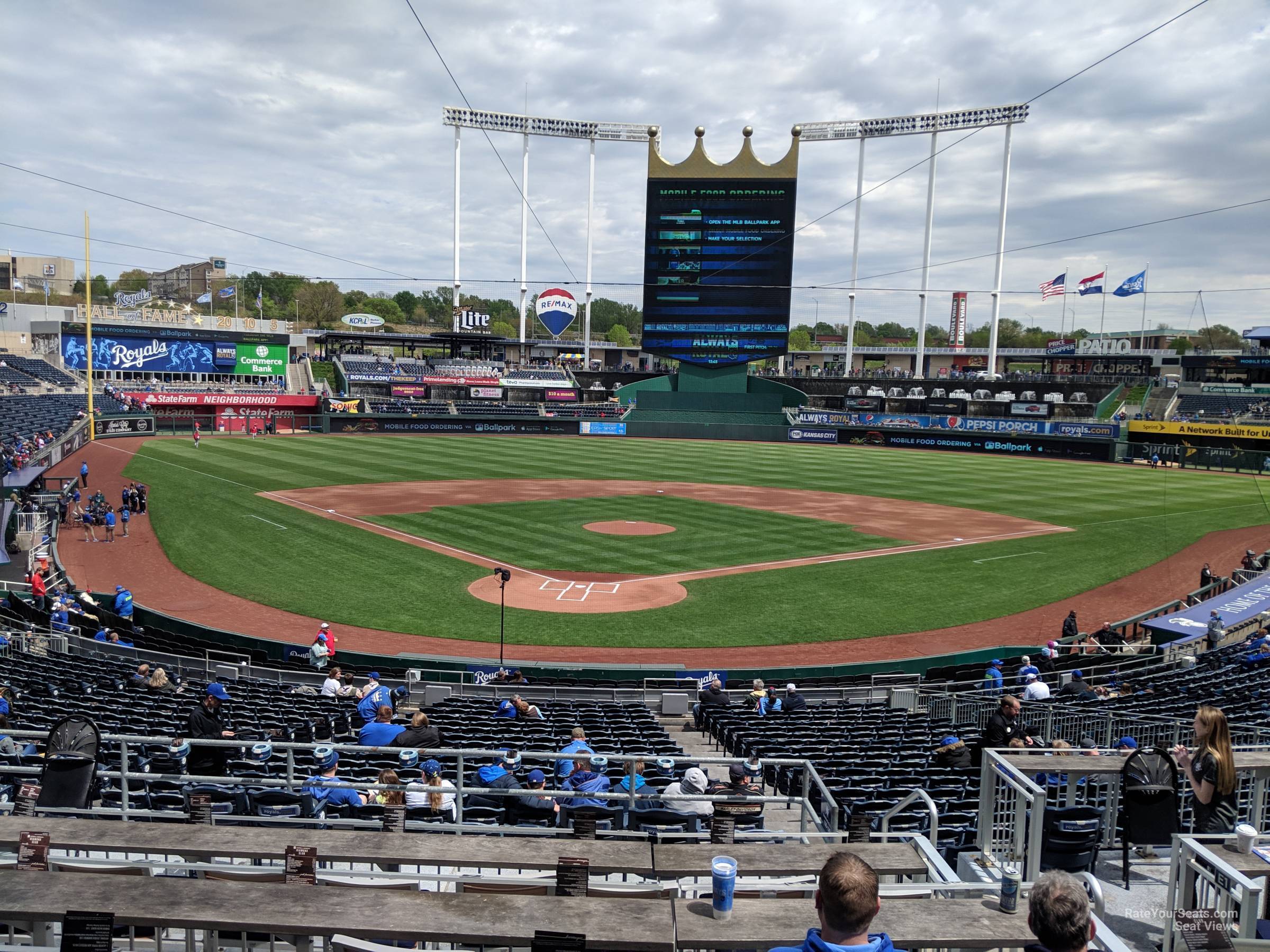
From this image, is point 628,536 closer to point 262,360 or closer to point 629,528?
point 629,528

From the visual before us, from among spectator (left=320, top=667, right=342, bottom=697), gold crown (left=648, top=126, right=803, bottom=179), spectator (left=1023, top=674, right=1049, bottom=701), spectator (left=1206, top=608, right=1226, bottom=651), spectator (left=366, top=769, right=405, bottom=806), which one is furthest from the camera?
gold crown (left=648, top=126, right=803, bottom=179)

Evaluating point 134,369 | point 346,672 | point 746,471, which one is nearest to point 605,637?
Answer: point 346,672

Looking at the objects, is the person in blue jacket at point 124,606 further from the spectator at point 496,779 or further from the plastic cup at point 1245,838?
the plastic cup at point 1245,838

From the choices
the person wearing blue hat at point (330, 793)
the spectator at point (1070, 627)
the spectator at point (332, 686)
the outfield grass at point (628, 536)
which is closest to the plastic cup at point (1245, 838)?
the person wearing blue hat at point (330, 793)

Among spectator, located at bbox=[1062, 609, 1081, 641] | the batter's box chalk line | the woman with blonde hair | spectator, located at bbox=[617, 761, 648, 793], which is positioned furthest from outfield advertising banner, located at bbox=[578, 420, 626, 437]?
the woman with blonde hair

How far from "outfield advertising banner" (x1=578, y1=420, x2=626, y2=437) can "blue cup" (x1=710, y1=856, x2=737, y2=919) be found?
262ft

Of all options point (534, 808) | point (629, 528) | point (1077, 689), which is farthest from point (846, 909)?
point (629, 528)

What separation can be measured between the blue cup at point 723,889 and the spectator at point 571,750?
535 cm

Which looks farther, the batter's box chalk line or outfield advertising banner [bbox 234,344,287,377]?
outfield advertising banner [bbox 234,344,287,377]

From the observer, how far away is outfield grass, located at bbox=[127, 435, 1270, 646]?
24688 millimetres

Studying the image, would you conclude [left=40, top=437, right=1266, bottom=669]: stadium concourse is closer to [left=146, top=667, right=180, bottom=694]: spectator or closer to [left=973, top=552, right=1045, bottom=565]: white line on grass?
[left=973, top=552, right=1045, bottom=565]: white line on grass

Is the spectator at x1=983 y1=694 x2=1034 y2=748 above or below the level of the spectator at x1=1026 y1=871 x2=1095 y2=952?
below

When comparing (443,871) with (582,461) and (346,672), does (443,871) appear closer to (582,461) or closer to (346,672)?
(346,672)

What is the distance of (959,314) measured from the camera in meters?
133
